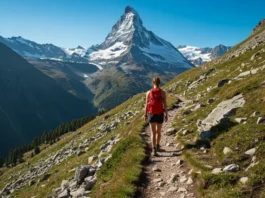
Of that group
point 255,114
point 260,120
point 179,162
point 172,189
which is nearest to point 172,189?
point 172,189

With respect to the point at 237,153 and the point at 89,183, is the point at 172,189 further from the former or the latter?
the point at 89,183

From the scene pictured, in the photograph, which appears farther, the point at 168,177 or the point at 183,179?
the point at 168,177

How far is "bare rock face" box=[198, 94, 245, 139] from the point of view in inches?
642

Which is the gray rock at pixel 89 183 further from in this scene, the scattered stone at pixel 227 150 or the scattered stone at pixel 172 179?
the scattered stone at pixel 227 150

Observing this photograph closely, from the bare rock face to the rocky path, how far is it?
196cm

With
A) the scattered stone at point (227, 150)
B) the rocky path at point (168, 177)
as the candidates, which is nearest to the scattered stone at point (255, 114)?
the scattered stone at point (227, 150)

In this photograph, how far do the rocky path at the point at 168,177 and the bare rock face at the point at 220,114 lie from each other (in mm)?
1962

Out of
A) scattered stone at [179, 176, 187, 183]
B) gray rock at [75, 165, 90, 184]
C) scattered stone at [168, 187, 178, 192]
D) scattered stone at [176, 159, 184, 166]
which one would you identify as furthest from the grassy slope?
gray rock at [75, 165, 90, 184]

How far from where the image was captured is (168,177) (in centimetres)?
1305

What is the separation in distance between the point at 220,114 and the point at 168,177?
21.5ft

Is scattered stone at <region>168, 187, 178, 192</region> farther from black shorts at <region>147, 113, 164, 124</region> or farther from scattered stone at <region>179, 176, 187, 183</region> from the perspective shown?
black shorts at <region>147, 113, 164, 124</region>

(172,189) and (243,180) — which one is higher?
(243,180)

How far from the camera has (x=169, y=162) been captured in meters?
14.8

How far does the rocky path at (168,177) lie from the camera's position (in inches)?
457
